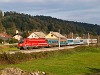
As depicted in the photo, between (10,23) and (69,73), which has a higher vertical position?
(10,23)

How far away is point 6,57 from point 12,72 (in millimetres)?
12382

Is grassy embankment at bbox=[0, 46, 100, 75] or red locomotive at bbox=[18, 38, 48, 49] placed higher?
red locomotive at bbox=[18, 38, 48, 49]

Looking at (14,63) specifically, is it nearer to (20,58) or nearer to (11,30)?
(20,58)

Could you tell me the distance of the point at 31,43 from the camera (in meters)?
71.1

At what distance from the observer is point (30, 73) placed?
2636 cm

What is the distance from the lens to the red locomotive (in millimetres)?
69300

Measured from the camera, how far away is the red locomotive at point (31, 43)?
227 ft

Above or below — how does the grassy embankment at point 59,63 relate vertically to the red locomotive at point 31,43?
below

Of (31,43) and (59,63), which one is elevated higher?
(31,43)

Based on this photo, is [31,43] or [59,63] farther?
[31,43]

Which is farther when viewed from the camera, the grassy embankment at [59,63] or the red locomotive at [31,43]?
the red locomotive at [31,43]

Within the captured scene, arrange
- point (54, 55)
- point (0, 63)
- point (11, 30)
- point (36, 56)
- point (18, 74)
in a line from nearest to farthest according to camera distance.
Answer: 1. point (18, 74)
2. point (0, 63)
3. point (36, 56)
4. point (54, 55)
5. point (11, 30)

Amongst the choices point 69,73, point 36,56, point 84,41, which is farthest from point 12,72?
point 84,41

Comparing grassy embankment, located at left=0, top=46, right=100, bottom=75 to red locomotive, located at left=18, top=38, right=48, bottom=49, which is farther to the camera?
red locomotive, located at left=18, top=38, right=48, bottom=49
